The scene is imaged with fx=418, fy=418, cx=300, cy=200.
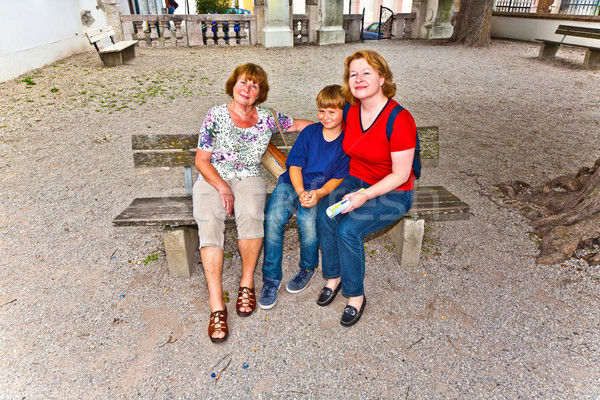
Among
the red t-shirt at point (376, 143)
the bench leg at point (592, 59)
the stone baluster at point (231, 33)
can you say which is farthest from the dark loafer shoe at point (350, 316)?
the stone baluster at point (231, 33)

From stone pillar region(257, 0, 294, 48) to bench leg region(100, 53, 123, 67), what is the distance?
541cm

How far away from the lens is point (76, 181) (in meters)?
4.81

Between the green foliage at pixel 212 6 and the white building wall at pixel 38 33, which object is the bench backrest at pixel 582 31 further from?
the white building wall at pixel 38 33

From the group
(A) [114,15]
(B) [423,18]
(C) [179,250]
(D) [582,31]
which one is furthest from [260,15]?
(C) [179,250]

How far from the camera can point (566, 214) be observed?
11.8ft

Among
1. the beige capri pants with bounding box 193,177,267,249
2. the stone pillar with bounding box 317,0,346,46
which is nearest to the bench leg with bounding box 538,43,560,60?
the stone pillar with bounding box 317,0,346,46

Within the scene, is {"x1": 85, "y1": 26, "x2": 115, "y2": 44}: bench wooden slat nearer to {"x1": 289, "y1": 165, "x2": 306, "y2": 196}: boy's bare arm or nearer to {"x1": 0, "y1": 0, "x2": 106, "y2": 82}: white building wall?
{"x1": 0, "y1": 0, "x2": 106, "y2": 82}: white building wall

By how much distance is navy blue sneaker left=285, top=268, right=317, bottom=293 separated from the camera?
3035 millimetres

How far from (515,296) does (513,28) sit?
17.0m

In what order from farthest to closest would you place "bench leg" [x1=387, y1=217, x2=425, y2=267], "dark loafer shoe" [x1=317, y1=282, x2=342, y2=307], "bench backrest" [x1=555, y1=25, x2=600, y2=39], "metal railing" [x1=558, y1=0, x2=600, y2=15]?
"metal railing" [x1=558, y1=0, x2=600, y2=15] → "bench backrest" [x1=555, y1=25, x2=600, y2=39] → "bench leg" [x1=387, y1=217, x2=425, y2=267] → "dark loafer shoe" [x1=317, y1=282, x2=342, y2=307]

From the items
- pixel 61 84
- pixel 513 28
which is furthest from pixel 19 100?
pixel 513 28

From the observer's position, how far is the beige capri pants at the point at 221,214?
9.28ft

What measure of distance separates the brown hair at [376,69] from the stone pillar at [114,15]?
1452 cm

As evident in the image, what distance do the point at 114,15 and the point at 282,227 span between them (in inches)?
580
